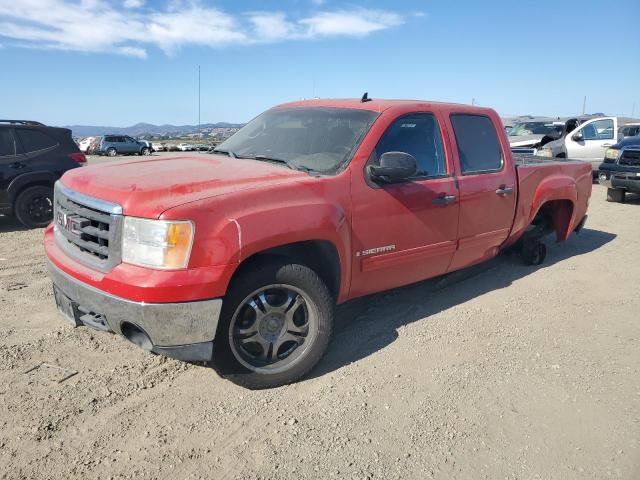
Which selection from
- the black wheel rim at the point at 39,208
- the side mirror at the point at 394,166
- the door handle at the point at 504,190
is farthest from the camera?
the black wheel rim at the point at 39,208

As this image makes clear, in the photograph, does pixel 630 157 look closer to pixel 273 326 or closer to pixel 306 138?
pixel 306 138

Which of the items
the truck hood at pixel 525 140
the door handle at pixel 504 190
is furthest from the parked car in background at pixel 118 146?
the door handle at pixel 504 190

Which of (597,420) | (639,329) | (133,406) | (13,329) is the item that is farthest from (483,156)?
(13,329)

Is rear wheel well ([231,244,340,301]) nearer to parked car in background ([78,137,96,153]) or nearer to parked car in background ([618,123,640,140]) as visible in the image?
parked car in background ([618,123,640,140])

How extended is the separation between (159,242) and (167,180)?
0.56 m

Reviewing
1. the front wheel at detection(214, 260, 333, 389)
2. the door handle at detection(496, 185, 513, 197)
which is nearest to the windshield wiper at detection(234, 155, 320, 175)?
the front wheel at detection(214, 260, 333, 389)

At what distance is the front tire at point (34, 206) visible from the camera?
7.53 metres

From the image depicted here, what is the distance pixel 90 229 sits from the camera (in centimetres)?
297

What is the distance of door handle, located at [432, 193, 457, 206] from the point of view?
4004mm

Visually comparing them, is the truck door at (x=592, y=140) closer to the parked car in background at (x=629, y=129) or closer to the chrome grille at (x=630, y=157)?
the parked car in background at (x=629, y=129)

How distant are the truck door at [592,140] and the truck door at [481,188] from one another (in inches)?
424

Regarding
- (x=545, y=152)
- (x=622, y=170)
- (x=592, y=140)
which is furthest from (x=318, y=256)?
(x=592, y=140)

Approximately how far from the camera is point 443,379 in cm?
335

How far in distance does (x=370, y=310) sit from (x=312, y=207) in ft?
5.35
